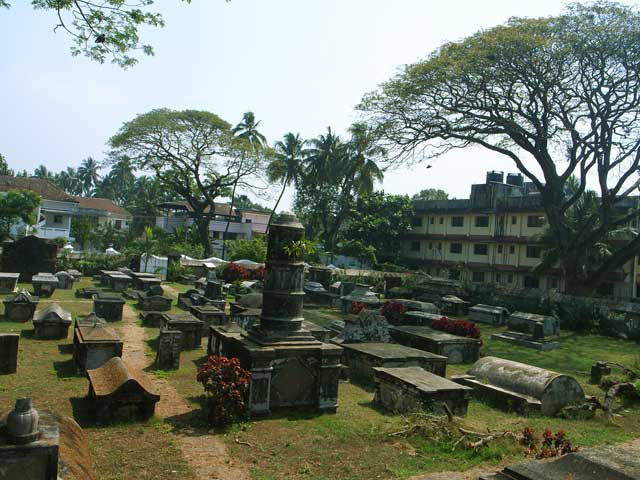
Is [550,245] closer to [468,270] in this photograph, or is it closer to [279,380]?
[468,270]

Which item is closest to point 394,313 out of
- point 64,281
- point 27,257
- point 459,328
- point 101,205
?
point 459,328

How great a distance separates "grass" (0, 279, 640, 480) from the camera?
6.13 m

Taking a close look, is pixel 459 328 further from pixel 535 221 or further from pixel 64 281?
pixel 535 221

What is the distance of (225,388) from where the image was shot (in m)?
7.62

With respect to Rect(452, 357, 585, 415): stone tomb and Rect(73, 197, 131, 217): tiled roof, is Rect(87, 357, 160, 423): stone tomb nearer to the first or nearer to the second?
Rect(452, 357, 585, 415): stone tomb

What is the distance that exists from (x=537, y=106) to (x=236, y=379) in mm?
22684

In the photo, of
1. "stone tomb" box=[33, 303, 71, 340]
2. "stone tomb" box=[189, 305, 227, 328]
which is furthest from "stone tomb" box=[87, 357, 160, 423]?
"stone tomb" box=[189, 305, 227, 328]

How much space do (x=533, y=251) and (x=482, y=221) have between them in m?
4.96

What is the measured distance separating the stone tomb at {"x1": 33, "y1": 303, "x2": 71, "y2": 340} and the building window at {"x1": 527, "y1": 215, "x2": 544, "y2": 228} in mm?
32790

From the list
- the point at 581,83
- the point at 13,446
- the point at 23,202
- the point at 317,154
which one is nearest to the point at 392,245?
the point at 317,154

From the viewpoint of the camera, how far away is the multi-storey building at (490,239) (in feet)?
122

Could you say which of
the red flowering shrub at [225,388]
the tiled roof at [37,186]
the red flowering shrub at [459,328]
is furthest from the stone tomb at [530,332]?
the tiled roof at [37,186]

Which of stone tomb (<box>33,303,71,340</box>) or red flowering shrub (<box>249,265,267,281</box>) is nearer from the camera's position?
stone tomb (<box>33,303,71,340</box>)

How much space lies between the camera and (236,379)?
7.81 m
